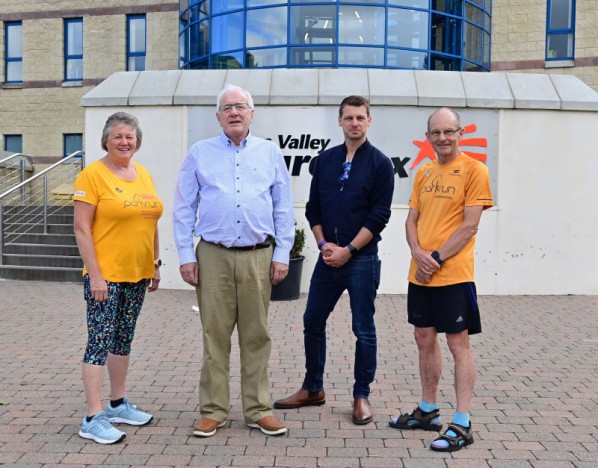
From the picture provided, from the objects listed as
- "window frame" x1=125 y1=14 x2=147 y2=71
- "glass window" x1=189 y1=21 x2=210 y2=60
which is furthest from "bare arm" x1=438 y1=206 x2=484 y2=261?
"window frame" x1=125 y1=14 x2=147 y2=71

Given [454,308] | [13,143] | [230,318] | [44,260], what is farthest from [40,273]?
[13,143]

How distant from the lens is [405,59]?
40.8ft

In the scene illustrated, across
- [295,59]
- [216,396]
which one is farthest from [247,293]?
[295,59]

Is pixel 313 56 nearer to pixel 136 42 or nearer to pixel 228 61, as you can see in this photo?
A: pixel 228 61

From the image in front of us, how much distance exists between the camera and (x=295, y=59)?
12242 millimetres

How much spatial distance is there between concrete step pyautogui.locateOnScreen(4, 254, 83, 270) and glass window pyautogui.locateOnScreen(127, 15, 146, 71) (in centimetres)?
1009

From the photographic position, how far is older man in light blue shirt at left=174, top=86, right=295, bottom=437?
3.88m

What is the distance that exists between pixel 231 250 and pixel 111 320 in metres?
0.83

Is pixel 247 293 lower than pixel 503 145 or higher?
lower

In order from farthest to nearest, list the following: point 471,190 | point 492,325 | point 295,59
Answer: point 295,59
point 492,325
point 471,190

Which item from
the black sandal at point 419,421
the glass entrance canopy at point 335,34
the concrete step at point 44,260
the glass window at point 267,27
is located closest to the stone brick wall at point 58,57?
the glass entrance canopy at point 335,34

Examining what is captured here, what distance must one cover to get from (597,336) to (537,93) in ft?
13.5

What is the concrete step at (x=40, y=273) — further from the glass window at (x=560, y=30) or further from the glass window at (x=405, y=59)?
the glass window at (x=560, y=30)

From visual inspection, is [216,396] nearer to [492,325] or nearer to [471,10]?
[492,325]
